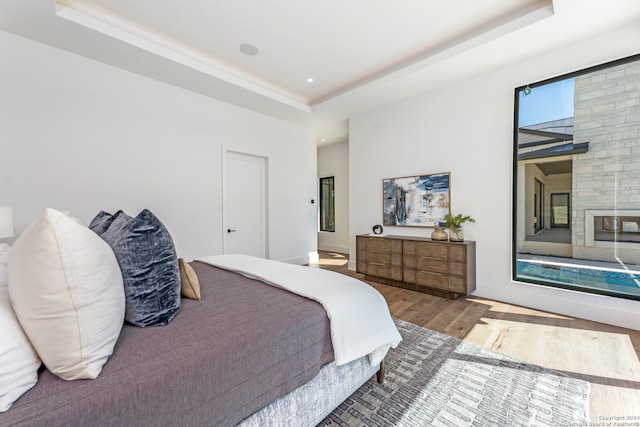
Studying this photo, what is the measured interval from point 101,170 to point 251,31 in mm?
2344

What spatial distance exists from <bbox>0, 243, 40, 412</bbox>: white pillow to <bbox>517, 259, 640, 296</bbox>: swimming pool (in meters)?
4.06

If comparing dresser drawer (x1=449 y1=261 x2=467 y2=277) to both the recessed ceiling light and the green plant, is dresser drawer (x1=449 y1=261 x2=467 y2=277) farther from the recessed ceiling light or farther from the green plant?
the recessed ceiling light

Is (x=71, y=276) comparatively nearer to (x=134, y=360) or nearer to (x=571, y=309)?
(x=134, y=360)

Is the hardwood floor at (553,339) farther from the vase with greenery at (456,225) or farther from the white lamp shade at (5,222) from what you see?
the white lamp shade at (5,222)

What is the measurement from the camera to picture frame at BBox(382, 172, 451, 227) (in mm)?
3791

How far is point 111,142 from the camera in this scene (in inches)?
124

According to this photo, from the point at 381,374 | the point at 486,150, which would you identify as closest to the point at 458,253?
the point at 486,150

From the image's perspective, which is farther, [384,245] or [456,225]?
[384,245]

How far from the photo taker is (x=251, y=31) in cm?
286

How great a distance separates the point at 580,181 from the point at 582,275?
1011 mm

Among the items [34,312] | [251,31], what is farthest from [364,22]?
[34,312]

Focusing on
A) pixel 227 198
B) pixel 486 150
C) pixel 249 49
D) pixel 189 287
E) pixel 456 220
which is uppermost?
pixel 249 49

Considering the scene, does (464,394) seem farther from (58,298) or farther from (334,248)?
(334,248)

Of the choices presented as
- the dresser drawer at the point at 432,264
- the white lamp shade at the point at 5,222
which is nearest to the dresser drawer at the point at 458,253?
the dresser drawer at the point at 432,264
